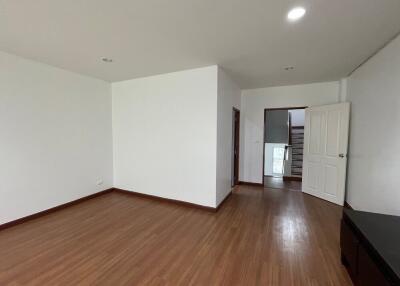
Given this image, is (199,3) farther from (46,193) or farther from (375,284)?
(46,193)

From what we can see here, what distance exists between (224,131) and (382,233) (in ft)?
8.15

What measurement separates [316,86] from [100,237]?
494cm

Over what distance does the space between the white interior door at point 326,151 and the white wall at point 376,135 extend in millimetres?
138

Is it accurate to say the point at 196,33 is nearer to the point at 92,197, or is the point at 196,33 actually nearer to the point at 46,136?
the point at 46,136

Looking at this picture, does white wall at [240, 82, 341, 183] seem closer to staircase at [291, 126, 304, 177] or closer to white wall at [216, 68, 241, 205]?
white wall at [216, 68, 241, 205]

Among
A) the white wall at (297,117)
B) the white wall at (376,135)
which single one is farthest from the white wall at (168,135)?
the white wall at (297,117)

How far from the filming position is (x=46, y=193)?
10.3 ft

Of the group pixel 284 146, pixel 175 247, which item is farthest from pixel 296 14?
pixel 284 146

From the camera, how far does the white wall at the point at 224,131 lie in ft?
10.9

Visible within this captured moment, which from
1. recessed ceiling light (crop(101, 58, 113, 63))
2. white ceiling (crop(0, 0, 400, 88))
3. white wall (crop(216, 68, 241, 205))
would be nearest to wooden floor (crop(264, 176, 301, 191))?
white wall (crop(216, 68, 241, 205))

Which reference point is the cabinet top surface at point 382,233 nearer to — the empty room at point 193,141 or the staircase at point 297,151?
the empty room at point 193,141

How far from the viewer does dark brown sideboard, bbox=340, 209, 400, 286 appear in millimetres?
1192

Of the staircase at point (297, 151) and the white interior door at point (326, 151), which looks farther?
the staircase at point (297, 151)

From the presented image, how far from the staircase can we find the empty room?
62.0 inches
